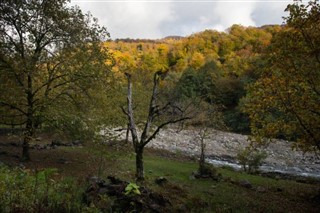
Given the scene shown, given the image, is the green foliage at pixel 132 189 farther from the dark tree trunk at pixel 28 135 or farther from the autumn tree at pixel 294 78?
the dark tree trunk at pixel 28 135

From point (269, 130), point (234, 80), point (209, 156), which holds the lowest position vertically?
point (209, 156)

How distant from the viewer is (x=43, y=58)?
72.7 ft

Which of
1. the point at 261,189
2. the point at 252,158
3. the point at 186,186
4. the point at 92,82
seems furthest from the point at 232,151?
the point at 92,82

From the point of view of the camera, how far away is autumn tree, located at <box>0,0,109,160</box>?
815 inches

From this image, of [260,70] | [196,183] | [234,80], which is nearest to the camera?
[260,70]

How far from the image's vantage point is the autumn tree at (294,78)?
52.6ft

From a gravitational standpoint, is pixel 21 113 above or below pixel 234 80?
below

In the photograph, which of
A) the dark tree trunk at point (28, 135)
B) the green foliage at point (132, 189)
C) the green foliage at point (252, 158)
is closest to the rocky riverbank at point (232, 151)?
the green foliage at point (252, 158)

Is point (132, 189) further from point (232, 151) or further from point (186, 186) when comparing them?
point (232, 151)

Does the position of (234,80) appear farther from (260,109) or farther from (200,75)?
(260,109)

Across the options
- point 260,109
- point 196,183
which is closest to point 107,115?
point 196,183

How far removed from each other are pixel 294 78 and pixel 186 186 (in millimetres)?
9131

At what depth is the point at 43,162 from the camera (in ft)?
75.6

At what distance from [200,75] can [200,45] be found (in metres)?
45.4
